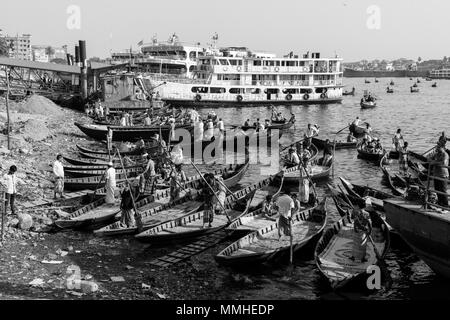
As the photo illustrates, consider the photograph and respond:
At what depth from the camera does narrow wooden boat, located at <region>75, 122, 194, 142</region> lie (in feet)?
116

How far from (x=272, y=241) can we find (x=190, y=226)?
2908mm

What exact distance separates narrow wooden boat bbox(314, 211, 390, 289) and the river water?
555 millimetres

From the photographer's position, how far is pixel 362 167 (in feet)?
101

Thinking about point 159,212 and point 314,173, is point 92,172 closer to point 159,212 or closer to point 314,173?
point 159,212

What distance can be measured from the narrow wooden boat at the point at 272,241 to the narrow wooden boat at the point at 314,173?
6.09 meters

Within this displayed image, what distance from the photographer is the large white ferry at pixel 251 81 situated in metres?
67.4

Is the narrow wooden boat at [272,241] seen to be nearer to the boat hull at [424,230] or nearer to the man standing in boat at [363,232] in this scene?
the man standing in boat at [363,232]

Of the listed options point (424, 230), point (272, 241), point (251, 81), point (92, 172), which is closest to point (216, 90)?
point (251, 81)

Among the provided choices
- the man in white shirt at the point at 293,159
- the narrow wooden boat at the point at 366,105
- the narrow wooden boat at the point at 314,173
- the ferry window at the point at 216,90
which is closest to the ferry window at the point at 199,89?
the ferry window at the point at 216,90

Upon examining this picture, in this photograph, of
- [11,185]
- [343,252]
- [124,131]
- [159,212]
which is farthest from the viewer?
[124,131]

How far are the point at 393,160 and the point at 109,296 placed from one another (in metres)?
23.4

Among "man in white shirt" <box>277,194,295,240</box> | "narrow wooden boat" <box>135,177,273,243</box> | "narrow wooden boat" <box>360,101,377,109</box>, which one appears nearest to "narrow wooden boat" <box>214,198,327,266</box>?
"man in white shirt" <box>277,194,295,240</box>
